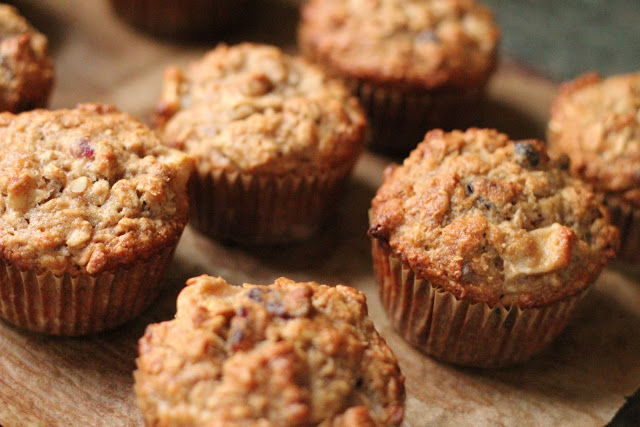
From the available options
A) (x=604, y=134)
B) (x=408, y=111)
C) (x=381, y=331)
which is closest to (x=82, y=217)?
(x=381, y=331)

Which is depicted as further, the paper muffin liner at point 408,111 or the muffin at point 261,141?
the paper muffin liner at point 408,111

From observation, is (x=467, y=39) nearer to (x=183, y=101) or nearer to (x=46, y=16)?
(x=183, y=101)

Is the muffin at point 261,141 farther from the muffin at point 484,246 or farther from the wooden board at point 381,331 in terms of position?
the muffin at point 484,246

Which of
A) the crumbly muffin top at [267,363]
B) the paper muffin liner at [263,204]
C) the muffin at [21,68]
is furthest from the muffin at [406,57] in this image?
the crumbly muffin top at [267,363]

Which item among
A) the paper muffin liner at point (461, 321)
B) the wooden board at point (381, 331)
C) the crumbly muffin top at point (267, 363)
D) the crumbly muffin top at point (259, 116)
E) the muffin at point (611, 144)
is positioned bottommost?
the wooden board at point (381, 331)

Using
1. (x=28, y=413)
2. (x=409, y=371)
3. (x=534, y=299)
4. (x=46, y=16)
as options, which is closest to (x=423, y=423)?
(x=409, y=371)

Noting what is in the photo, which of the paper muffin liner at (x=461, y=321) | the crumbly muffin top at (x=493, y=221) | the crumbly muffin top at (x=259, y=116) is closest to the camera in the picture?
the crumbly muffin top at (x=493, y=221)
